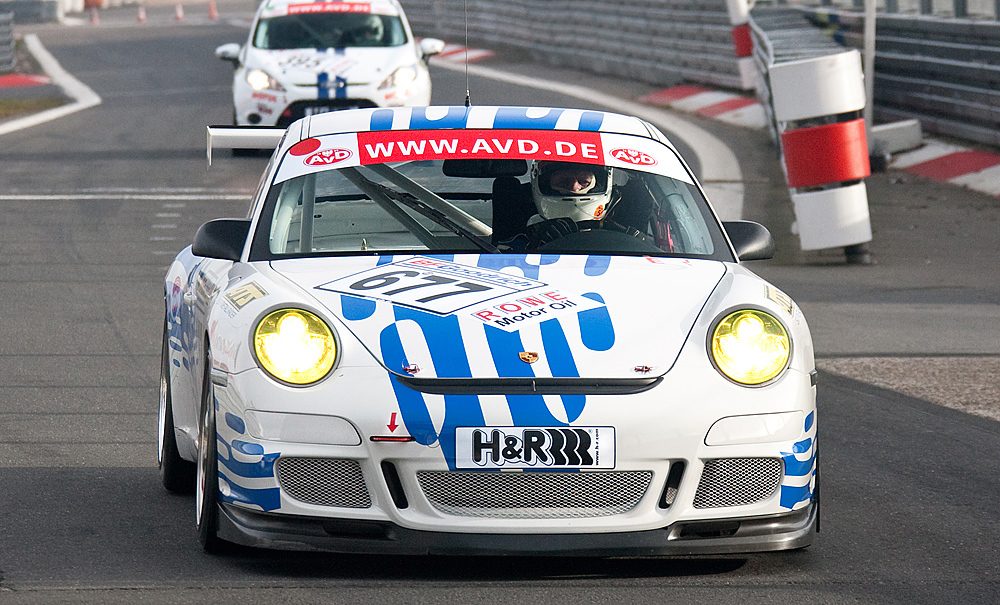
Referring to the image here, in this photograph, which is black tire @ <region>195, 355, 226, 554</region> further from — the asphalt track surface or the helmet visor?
the helmet visor

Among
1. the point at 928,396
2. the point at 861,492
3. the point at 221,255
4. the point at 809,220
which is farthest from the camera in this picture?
the point at 809,220

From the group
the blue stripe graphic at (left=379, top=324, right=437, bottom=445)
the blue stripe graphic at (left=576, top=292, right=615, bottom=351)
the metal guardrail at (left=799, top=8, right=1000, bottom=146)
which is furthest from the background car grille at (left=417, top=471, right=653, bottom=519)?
the metal guardrail at (left=799, top=8, right=1000, bottom=146)

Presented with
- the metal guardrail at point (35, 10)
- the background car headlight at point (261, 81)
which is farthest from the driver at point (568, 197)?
the metal guardrail at point (35, 10)

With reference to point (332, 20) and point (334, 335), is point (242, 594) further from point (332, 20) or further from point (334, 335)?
point (332, 20)

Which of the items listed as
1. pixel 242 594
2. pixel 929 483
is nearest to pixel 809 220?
pixel 929 483

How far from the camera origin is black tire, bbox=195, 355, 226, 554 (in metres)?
4.70

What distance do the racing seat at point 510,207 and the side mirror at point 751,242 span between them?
0.67 m

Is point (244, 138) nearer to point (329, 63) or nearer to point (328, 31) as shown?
point (329, 63)

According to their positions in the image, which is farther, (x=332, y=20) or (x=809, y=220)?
(x=332, y=20)

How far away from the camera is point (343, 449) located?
Result: 4.39m

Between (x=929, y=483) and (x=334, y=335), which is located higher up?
(x=334, y=335)

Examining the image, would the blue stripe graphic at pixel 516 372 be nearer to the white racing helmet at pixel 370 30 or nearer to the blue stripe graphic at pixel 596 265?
the blue stripe graphic at pixel 596 265

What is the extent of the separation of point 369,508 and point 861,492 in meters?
2.16

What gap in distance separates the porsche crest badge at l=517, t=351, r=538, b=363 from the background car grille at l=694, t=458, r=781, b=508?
1.78ft
